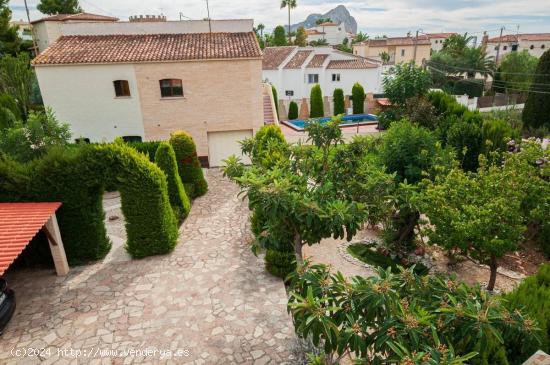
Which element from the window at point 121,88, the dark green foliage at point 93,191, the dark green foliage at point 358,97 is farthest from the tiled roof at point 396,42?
the dark green foliage at point 93,191

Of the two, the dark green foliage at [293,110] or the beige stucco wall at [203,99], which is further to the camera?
the dark green foliage at [293,110]

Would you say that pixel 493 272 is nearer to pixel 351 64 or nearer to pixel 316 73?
pixel 316 73

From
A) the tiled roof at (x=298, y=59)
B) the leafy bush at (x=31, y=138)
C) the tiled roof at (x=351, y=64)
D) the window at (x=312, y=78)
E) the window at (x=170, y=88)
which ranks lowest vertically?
the leafy bush at (x=31, y=138)

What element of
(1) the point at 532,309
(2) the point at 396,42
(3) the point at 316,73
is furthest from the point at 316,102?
(2) the point at 396,42

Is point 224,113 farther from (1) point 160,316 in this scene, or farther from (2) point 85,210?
(1) point 160,316

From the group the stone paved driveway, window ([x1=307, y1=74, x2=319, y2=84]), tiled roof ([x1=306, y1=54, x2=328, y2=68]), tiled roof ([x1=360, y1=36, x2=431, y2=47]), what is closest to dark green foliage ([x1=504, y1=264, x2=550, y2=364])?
the stone paved driveway

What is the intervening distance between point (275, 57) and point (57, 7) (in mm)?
33097

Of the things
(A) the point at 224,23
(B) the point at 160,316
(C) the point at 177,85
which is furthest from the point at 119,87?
(B) the point at 160,316

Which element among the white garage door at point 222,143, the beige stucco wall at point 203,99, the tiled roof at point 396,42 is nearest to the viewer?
the beige stucco wall at point 203,99

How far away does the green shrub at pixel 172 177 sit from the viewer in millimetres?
14000

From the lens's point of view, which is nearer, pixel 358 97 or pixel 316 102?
pixel 316 102

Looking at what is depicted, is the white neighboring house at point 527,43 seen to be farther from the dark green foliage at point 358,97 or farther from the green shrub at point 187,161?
the green shrub at point 187,161

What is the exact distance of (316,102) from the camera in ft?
139

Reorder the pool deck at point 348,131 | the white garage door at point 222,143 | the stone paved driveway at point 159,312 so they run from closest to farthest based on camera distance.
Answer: the stone paved driveway at point 159,312, the white garage door at point 222,143, the pool deck at point 348,131
